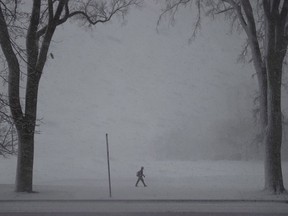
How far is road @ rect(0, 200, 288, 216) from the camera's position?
12641 millimetres

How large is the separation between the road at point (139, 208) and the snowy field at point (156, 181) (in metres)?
0.52

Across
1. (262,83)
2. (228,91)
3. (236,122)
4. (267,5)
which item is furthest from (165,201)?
(228,91)

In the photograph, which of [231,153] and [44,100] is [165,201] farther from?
[44,100]

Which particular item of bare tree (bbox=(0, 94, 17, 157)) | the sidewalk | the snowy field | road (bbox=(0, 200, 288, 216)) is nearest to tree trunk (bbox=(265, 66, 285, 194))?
the sidewalk

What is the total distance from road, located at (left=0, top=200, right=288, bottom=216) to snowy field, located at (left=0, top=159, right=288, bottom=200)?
0.52m

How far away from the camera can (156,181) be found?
23.0m

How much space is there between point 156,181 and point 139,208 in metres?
9.53

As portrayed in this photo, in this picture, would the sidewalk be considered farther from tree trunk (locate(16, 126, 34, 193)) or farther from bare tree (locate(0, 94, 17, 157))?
bare tree (locate(0, 94, 17, 157))

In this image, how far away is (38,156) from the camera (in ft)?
105

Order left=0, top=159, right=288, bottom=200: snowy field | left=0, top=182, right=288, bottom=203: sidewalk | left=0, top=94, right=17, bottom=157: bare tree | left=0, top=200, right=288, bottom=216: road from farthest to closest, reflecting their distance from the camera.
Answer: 1. left=0, top=159, right=288, bottom=200: snowy field
2. left=0, top=182, right=288, bottom=203: sidewalk
3. left=0, top=200, right=288, bottom=216: road
4. left=0, top=94, right=17, bottom=157: bare tree

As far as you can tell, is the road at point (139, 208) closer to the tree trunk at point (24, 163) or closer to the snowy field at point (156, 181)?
the snowy field at point (156, 181)

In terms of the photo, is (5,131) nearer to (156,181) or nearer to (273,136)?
(273,136)

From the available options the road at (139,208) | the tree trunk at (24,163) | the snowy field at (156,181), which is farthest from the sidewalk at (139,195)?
the tree trunk at (24,163)

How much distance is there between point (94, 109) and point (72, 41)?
6868 mm
